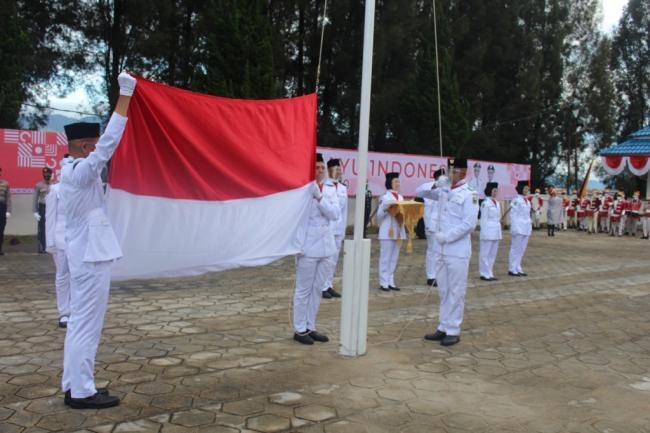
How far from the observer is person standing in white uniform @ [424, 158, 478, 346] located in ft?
22.4

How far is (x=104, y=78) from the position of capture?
23656mm

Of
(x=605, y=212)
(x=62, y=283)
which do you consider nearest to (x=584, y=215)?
(x=605, y=212)

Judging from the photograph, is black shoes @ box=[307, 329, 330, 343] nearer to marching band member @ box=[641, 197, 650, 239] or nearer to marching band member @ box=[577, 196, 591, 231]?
marching band member @ box=[641, 197, 650, 239]

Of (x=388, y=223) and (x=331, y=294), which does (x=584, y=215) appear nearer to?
(x=388, y=223)

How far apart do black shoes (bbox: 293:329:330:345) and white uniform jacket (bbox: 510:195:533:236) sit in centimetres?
751

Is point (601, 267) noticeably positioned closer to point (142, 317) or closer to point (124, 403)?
point (142, 317)

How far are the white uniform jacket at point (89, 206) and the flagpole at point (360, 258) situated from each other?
2189 millimetres

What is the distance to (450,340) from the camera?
Result: 21.9 feet

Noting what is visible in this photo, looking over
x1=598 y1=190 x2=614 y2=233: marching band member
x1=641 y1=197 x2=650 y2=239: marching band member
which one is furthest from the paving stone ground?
x1=598 y1=190 x2=614 y2=233: marching band member

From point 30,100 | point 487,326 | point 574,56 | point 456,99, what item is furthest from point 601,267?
point 574,56

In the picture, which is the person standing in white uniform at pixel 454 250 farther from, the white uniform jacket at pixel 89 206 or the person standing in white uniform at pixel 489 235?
the person standing in white uniform at pixel 489 235

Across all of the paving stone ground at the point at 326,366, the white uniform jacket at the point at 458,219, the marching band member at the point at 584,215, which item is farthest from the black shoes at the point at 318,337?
the marching band member at the point at 584,215

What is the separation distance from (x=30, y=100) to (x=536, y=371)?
22212mm

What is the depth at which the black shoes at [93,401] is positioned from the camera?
14.4 ft
